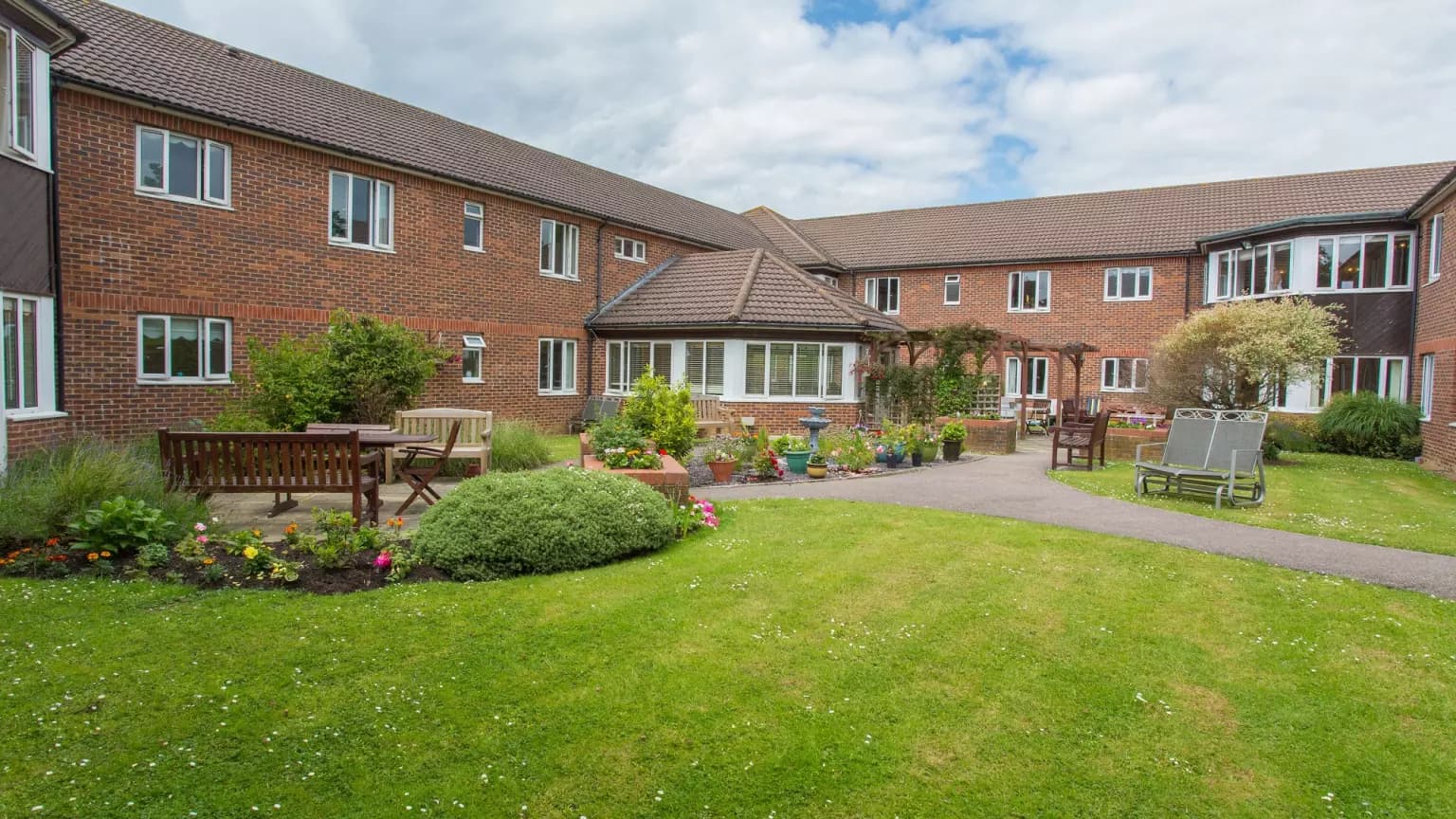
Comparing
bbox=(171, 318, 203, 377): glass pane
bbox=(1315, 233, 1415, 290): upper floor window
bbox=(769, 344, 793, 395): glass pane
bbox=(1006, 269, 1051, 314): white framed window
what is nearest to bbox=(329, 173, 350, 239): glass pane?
bbox=(171, 318, 203, 377): glass pane

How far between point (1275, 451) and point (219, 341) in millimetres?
20812

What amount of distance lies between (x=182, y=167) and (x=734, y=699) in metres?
14.4

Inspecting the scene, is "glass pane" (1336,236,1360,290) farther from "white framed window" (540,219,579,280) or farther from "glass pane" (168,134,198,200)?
"glass pane" (168,134,198,200)

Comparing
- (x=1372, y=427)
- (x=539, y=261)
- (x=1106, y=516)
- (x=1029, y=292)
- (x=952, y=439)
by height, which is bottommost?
(x=1106, y=516)

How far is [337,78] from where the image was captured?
20172 mm

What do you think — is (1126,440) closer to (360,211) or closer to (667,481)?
(667,481)

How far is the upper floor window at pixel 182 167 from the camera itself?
1333cm

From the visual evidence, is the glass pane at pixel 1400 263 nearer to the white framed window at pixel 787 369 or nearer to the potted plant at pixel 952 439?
the potted plant at pixel 952 439

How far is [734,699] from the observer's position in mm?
4430

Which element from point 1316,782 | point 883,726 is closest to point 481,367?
point 883,726

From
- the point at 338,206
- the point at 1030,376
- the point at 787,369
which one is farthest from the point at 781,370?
the point at 1030,376

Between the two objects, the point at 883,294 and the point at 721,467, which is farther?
the point at 883,294

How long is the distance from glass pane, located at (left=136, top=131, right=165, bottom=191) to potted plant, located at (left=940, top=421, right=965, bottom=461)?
14812 millimetres

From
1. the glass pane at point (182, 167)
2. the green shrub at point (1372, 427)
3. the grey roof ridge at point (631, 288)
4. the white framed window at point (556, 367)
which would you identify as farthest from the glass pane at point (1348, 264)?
the glass pane at point (182, 167)
